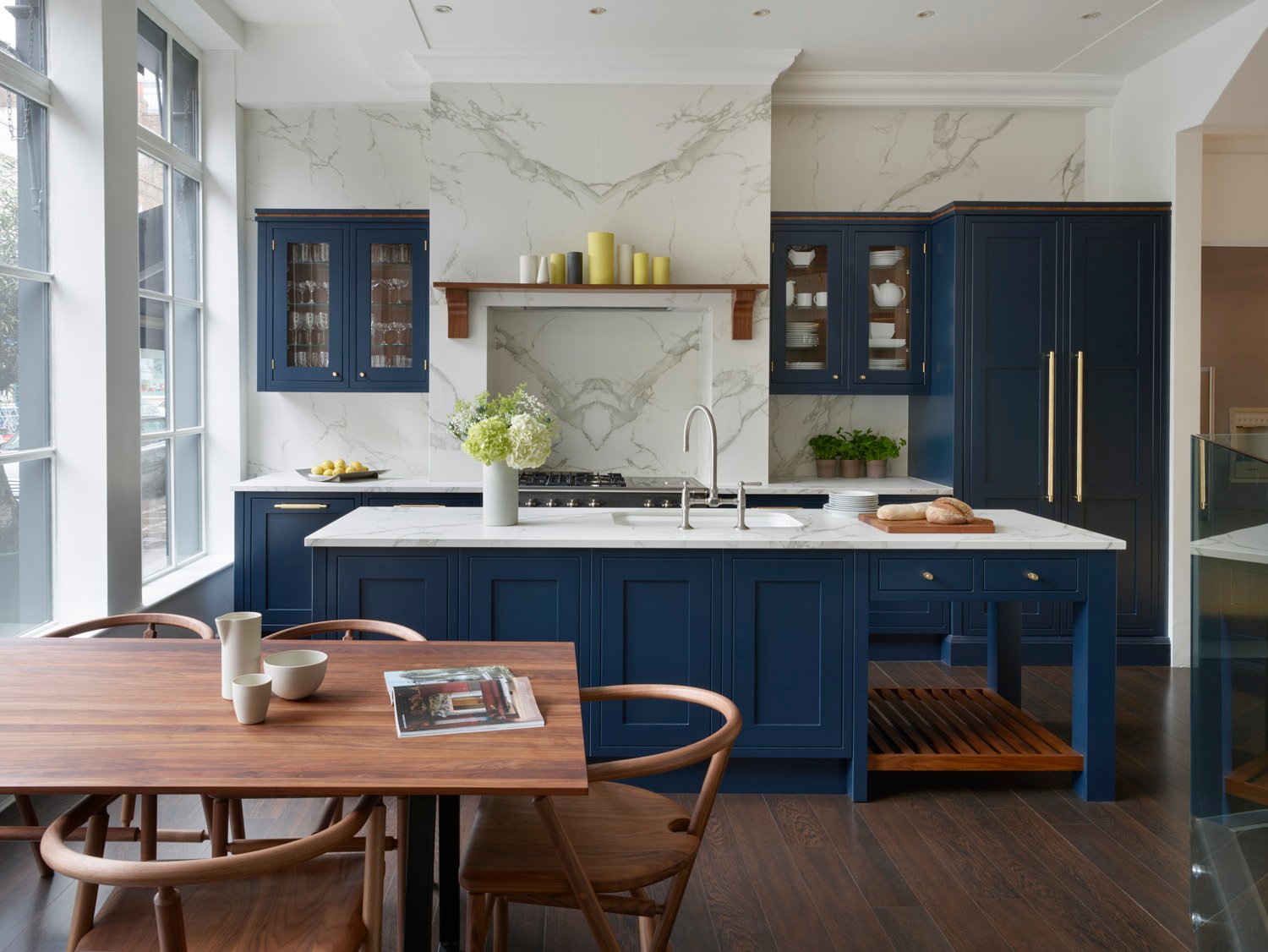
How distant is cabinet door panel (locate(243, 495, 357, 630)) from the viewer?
5.20m

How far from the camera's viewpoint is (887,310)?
5555 millimetres

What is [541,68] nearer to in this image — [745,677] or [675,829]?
[745,677]

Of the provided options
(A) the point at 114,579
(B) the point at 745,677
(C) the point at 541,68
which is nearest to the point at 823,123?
(C) the point at 541,68

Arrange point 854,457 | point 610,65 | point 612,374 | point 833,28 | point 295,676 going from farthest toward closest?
point 612,374 → point 854,457 → point 610,65 → point 833,28 → point 295,676

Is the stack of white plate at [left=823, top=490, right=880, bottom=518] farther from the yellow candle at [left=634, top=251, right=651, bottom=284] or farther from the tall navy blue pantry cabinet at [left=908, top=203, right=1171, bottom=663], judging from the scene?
the yellow candle at [left=634, top=251, right=651, bottom=284]

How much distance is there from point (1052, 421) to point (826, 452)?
126 centimetres

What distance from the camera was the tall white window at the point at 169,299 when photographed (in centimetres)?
498

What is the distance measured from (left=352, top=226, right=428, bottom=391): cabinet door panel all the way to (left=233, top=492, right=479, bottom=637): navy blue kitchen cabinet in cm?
73

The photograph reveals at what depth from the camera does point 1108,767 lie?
3373 millimetres

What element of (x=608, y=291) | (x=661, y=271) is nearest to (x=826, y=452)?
(x=661, y=271)

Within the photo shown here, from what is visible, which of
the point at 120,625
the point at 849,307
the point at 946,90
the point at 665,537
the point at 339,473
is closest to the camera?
the point at 120,625

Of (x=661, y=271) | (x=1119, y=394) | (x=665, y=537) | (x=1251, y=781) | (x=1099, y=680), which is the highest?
(x=661, y=271)

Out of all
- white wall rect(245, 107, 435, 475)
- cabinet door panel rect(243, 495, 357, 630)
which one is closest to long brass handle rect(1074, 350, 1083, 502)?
white wall rect(245, 107, 435, 475)

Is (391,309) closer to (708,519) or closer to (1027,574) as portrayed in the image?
(708,519)
